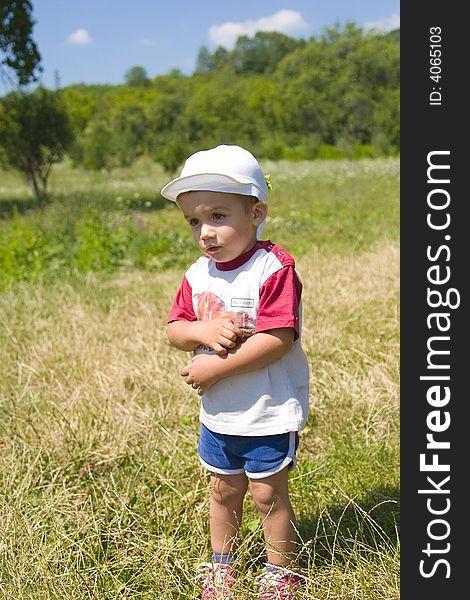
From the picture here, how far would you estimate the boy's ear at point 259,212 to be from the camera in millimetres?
2068

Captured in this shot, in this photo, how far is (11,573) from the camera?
7.09 ft

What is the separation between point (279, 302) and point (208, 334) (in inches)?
9.2

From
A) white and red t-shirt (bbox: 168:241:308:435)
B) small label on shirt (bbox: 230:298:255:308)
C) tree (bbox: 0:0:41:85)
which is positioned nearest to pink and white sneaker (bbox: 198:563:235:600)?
white and red t-shirt (bbox: 168:241:308:435)

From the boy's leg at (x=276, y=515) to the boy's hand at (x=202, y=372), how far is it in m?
0.33

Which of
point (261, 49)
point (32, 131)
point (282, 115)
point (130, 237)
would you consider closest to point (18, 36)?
point (32, 131)

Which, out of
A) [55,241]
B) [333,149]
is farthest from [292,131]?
[55,241]

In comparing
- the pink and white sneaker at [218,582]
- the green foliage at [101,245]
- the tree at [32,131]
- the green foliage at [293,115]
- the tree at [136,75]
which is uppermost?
the tree at [136,75]

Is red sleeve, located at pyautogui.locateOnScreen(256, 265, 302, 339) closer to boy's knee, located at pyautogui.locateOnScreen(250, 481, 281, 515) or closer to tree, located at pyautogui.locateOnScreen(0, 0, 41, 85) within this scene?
boy's knee, located at pyautogui.locateOnScreen(250, 481, 281, 515)

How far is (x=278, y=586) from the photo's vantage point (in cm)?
212

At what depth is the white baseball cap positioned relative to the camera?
1.96 meters

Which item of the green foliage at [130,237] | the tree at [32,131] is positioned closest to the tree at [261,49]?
the tree at [32,131]

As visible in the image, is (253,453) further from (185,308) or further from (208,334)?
(185,308)

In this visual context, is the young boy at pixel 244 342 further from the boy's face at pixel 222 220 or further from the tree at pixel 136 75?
the tree at pixel 136 75

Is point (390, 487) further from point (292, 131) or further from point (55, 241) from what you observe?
point (292, 131)
